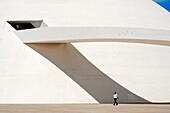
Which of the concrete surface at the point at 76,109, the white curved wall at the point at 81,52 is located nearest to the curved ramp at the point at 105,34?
the white curved wall at the point at 81,52

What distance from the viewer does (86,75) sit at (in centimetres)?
1551

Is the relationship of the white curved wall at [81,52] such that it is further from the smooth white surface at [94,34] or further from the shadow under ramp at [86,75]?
the smooth white surface at [94,34]

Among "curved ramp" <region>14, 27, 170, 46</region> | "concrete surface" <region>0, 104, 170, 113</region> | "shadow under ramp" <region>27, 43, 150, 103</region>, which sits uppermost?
"curved ramp" <region>14, 27, 170, 46</region>

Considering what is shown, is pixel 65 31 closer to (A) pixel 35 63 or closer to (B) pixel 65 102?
(A) pixel 35 63

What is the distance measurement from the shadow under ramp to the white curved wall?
27 cm

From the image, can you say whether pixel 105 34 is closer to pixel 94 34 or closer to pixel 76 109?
pixel 94 34

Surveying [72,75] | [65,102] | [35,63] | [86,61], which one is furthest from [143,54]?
[35,63]

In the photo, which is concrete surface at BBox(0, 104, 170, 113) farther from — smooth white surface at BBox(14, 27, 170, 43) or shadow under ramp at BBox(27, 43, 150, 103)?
smooth white surface at BBox(14, 27, 170, 43)

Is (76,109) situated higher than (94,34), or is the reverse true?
(94,34)

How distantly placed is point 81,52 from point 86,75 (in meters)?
1.72

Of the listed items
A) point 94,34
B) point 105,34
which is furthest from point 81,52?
point 105,34

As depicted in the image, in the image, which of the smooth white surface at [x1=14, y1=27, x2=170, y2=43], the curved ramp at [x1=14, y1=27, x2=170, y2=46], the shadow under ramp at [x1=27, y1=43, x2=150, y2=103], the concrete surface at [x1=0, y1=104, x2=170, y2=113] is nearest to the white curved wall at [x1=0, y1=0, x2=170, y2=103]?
the shadow under ramp at [x1=27, y1=43, x2=150, y2=103]

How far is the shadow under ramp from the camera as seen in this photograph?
15227 mm

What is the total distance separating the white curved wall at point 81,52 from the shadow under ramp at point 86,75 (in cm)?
27
